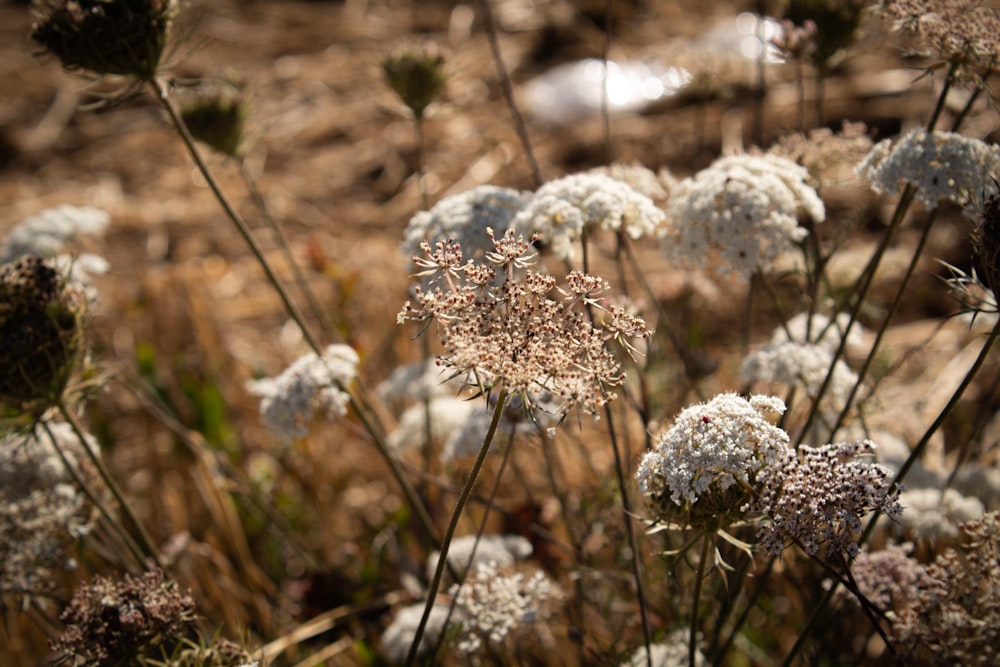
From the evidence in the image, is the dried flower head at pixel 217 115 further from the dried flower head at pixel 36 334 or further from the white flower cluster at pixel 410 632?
the white flower cluster at pixel 410 632

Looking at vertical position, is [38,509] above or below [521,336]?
below

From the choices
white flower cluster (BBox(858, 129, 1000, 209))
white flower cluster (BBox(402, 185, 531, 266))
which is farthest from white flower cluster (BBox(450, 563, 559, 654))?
white flower cluster (BBox(858, 129, 1000, 209))

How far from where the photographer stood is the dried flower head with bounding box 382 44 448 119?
138 inches

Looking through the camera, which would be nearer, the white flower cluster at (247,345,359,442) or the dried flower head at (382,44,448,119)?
the white flower cluster at (247,345,359,442)

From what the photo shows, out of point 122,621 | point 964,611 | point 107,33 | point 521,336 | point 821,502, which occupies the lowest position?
point 964,611

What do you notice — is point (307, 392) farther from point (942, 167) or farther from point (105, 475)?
point (942, 167)

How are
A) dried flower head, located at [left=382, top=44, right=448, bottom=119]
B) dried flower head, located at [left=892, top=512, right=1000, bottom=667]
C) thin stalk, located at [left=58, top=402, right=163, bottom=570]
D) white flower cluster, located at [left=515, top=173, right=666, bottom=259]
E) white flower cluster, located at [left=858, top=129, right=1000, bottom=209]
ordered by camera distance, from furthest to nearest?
dried flower head, located at [left=382, top=44, right=448, bottom=119], thin stalk, located at [left=58, top=402, right=163, bottom=570], white flower cluster, located at [left=515, top=173, right=666, bottom=259], white flower cluster, located at [left=858, top=129, right=1000, bottom=209], dried flower head, located at [left=892, top=512, right=1000, bottom=667]

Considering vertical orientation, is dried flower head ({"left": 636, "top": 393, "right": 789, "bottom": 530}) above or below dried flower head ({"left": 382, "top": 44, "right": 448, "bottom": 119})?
below

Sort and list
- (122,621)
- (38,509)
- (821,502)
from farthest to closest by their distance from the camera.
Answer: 1. (38,509)
2. (122,621)
3. (821,502)

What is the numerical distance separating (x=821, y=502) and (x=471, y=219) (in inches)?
56.0

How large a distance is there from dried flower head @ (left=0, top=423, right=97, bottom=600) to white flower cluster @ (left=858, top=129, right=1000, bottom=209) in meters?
2.60

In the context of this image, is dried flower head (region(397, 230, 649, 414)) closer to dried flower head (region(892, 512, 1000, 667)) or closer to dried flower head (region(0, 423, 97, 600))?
dried flower head (region(892, 512, 1000, 667))

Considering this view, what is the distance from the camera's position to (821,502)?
175 centimetres

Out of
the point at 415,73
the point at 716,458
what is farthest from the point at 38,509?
the point at 716,458
